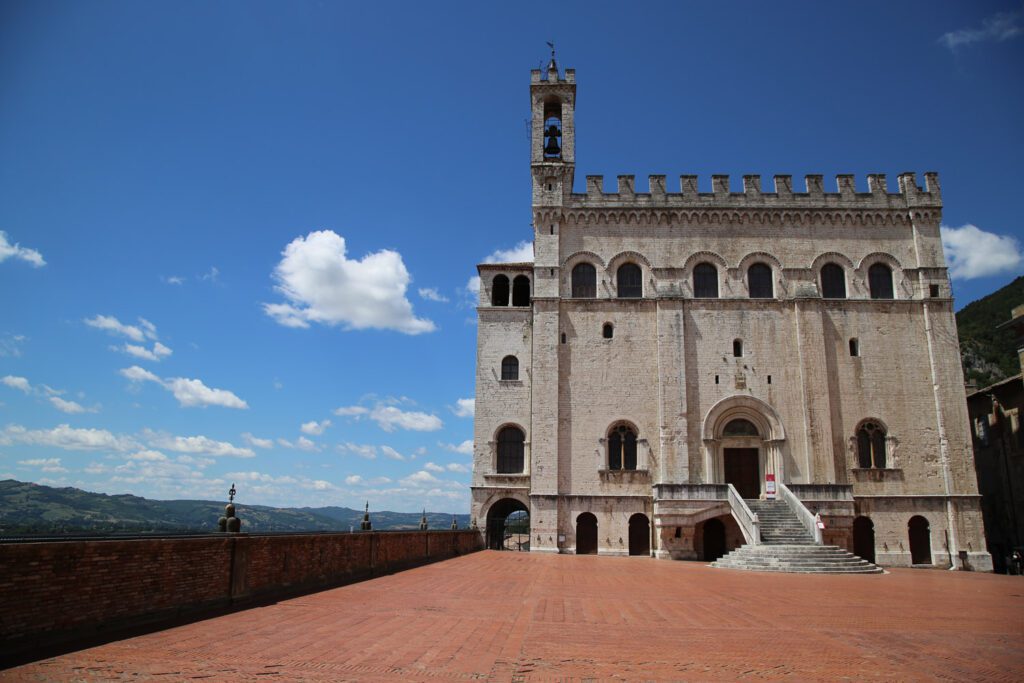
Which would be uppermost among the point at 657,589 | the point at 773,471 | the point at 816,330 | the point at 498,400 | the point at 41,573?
the point at 816,330

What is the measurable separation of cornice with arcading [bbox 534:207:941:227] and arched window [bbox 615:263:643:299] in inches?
90.6

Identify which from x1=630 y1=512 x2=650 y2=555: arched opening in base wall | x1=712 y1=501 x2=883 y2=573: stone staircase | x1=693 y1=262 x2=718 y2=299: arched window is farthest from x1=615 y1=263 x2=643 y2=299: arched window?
x1=712 y1=501 x2=883 y2=573: stone staircase

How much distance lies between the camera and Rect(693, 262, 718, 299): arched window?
34.6 metres

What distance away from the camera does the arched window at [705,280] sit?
3456 cm

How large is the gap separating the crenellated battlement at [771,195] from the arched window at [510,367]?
8504 millimetres

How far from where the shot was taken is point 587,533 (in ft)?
106

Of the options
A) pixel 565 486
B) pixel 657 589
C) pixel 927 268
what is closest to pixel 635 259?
pixel 565 486

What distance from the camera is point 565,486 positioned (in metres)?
32.5

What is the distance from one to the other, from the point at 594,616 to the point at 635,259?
24770 millimetres

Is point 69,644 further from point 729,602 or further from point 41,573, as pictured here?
point 729,602

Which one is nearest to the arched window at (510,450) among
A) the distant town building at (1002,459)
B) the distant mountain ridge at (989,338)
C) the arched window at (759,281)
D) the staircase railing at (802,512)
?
the staircase railing at (802,512)

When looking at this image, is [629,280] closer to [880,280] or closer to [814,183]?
[814,183]

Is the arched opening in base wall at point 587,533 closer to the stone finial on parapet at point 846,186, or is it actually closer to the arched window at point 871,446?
the arched window at point 871,446

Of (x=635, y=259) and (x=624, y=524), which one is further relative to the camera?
(x=635, y=259)
